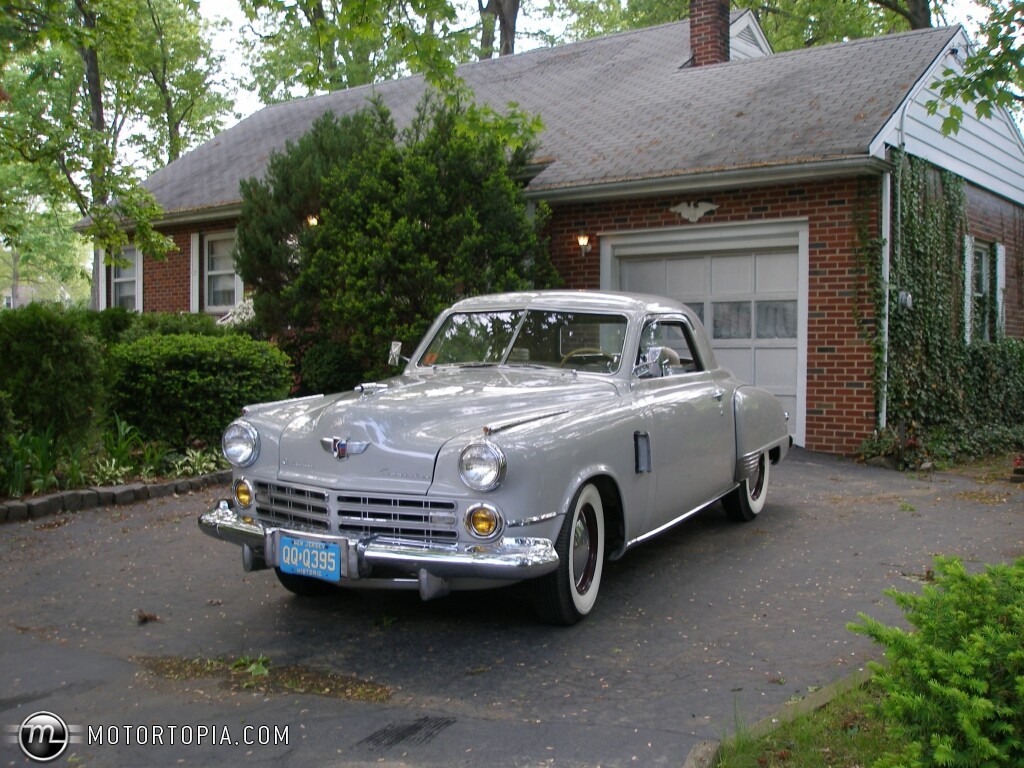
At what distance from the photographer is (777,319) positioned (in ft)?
39.3

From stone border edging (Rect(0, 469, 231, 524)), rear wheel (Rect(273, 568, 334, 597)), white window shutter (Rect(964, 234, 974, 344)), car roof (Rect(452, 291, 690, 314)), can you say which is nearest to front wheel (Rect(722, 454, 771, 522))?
car roof (Rect(452, 291, 690, 314))

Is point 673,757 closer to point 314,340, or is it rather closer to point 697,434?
point 697,434

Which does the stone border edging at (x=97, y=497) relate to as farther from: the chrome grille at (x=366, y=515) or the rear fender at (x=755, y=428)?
the rear fender at (x=755, y=428)

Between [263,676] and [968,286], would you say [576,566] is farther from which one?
[968,286]

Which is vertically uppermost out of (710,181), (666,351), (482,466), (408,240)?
(710,181)

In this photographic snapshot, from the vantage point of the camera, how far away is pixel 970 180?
44.7 feet

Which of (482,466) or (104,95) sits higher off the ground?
(104,95)

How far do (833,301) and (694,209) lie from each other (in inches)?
80.6

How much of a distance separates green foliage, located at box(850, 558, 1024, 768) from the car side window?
118 inches

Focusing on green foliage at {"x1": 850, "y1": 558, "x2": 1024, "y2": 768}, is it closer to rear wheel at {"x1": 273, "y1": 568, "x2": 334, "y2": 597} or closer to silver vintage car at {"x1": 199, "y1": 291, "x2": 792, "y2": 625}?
silver vintage car at {"x1": 199, "y1": 291, "x2": 792, "y2": 625}

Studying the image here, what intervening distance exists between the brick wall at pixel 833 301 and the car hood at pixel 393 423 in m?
6.47

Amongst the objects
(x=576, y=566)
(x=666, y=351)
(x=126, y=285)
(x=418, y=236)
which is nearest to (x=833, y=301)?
(x=418, y=236)

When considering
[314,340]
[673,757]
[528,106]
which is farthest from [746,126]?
[673,757]

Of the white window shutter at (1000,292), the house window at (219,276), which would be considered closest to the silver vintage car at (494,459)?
the white window shutter at (1000,292)
